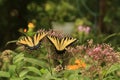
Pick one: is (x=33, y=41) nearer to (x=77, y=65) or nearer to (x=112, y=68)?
(x=77, y=65)

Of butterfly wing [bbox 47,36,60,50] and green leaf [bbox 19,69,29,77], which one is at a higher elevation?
butterfly wing [bbox 47,36,60,50]

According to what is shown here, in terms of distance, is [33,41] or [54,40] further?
[33,41]

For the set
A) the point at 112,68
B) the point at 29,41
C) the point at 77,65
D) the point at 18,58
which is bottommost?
the point at 112,68

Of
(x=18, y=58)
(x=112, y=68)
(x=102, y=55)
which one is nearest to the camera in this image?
(x=102, y=55)

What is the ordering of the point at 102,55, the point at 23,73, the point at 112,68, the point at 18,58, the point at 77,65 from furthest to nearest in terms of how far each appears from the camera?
1. the point at 18,58
2. the point at 77,65
3. the point at 23,73
4. the point at 112,68
5. the point at 102,55

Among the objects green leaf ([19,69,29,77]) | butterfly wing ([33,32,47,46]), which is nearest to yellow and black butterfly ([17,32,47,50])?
butterfly wing ([33,32,47,46])

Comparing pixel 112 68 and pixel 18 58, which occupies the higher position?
pixel 18 58

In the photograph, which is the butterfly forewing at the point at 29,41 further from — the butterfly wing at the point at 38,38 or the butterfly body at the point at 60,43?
the butterfly body at the point at 60,43

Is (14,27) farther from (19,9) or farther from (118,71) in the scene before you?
(118,71)

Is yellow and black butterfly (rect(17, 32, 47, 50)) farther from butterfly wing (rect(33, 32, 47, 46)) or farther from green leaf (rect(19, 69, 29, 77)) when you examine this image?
green leaf (rect(19, 69, 29, 77))

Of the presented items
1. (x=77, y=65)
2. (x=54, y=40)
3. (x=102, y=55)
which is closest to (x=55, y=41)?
(x=54, y=40)

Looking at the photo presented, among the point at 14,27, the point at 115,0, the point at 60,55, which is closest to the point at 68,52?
the point at 60,55
